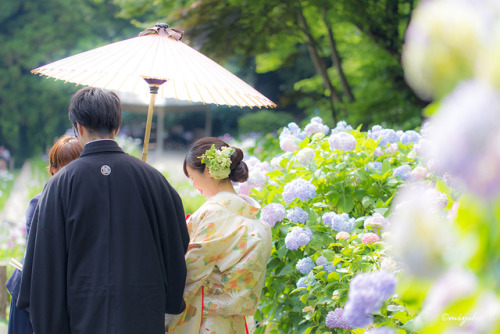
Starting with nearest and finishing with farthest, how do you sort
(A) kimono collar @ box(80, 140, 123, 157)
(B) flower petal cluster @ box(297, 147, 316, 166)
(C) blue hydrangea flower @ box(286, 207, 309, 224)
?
(A) kimono collar @ box(80, 140, 123, 157) → (C) blue hydrangea flower @ box(286, 207, 309, 224) → (B) flower petal cluster @ box(297, 147, 316, 166)

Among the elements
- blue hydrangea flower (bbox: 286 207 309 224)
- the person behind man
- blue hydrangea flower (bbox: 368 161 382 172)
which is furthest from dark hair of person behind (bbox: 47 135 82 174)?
blue hydrangea flower (bbox: 368 161 382 172)

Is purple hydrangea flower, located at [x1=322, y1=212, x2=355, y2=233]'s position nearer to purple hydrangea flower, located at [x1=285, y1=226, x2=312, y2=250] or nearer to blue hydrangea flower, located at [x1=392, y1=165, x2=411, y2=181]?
purple hydrangea flower, located at [x1=285, y1=226, x2=312, y2=250]

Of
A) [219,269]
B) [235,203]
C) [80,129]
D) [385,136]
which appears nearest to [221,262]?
[219,269]

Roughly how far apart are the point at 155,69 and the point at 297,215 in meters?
0.94

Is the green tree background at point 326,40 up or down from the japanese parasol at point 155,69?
up

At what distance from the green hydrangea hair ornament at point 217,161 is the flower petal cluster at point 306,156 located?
600 millimetres

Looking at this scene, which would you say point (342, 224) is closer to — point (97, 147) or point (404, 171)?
point (404, 171)

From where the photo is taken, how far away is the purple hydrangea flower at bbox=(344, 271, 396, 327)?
865 mm

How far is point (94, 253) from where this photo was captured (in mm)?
1816

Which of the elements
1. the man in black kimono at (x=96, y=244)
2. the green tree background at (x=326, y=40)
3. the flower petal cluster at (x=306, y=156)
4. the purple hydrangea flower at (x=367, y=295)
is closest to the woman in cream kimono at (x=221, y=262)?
the man in black kimono at (x=96, y=244)

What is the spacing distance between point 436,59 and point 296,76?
1574cm

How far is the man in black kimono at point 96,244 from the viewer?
1794mm

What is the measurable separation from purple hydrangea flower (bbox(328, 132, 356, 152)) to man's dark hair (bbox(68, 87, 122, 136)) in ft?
3.80

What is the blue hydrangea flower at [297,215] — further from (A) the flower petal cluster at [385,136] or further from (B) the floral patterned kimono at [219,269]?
(A) the flower petal cluster at [385,136]
